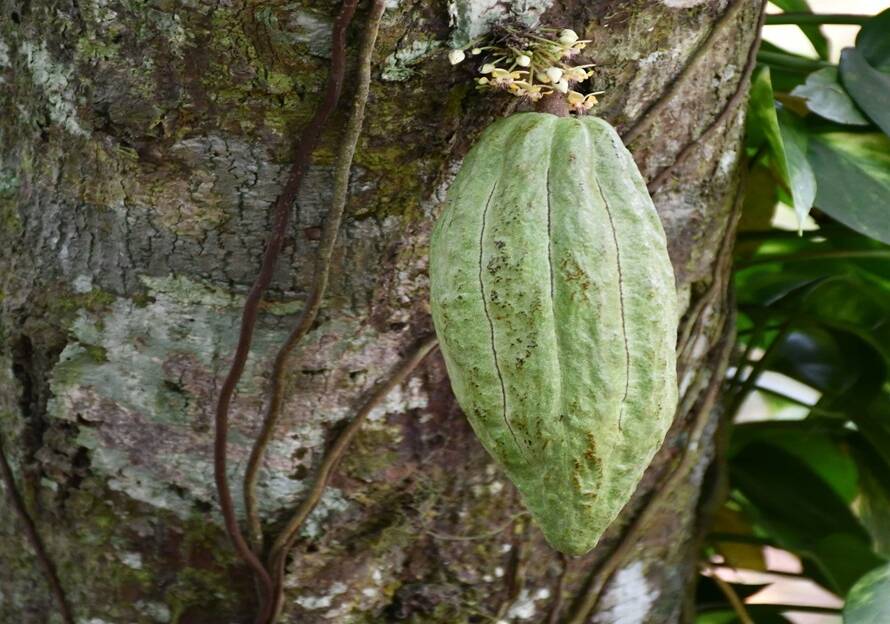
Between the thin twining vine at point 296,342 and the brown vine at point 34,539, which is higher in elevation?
the thin twining vine at point 296,342

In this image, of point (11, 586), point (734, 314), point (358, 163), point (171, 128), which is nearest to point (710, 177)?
point (734, 314)

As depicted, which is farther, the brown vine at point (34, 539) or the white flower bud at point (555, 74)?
the brown vine at point (34, 539)

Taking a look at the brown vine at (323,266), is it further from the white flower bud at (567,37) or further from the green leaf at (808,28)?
the green leaf at (808,28)

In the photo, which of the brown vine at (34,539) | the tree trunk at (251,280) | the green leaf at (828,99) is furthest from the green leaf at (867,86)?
the brown vine at (34,539)

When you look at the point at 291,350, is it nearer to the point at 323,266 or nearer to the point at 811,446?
the point at 323,266

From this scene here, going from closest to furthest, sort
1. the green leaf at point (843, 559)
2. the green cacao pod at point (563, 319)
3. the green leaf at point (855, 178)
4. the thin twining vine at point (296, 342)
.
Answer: the green cacao pod at point (563, 319)
the thin twining vine at point (296, 342)
the green leaf at point (855, 178)
the green leaf at point (843, 559)

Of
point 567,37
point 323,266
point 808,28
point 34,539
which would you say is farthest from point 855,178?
point 34,539

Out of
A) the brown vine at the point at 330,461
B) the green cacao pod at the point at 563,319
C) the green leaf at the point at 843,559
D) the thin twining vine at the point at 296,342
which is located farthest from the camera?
the green leaf at the point at 843,559
